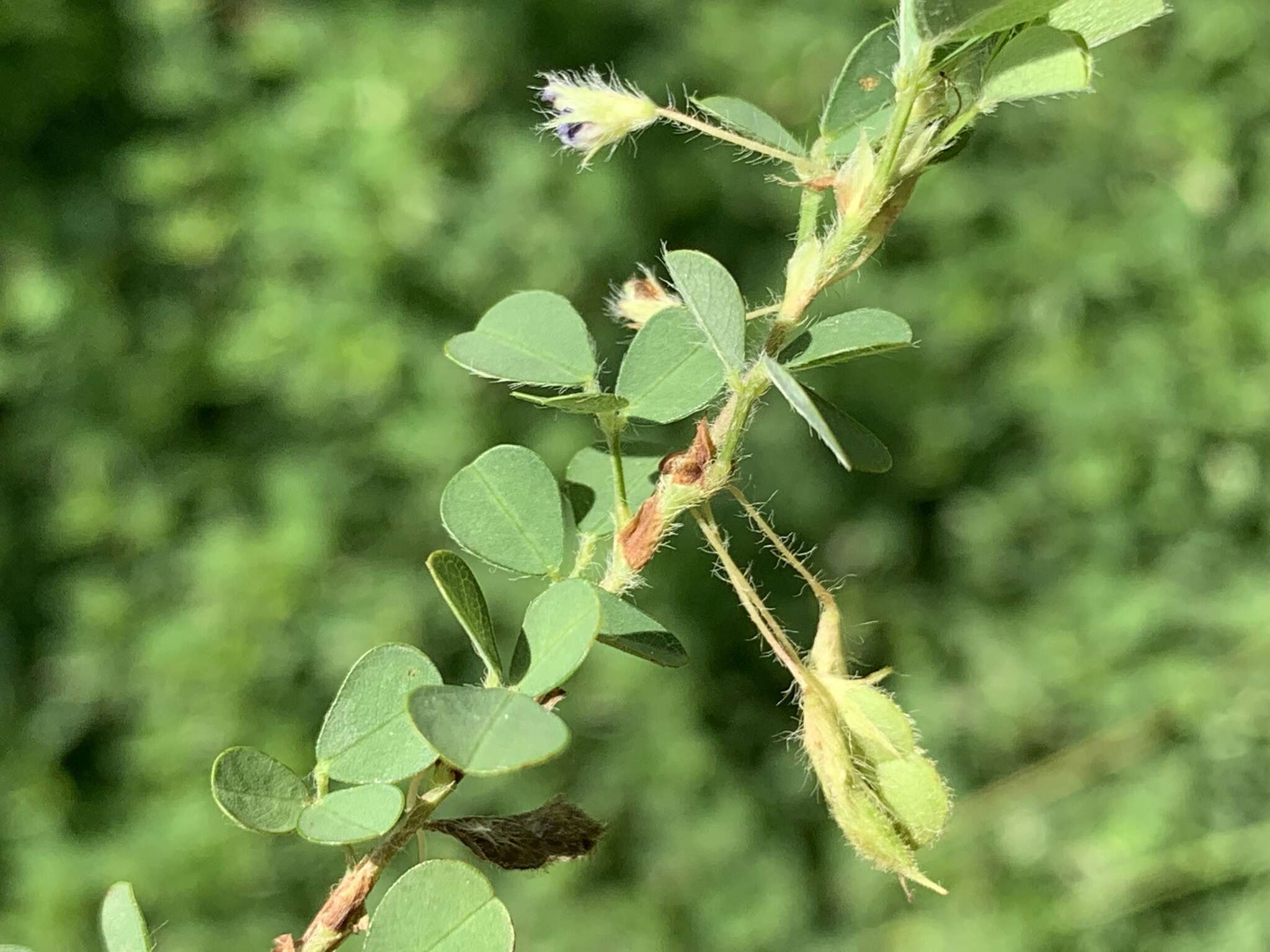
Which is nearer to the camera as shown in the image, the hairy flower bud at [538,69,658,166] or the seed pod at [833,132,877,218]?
the seed pod at [833,132,877,218]

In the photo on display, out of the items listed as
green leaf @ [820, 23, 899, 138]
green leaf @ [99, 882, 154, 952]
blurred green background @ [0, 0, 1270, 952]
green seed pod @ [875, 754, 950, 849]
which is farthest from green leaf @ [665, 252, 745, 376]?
blurred green background @ [0, 0, 1270, 952]

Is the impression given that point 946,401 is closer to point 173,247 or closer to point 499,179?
point 499,179

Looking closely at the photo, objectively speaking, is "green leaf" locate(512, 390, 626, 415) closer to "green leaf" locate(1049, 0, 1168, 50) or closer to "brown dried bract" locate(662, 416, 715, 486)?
"brown dried bract" locate(662, 416, 715, 486)

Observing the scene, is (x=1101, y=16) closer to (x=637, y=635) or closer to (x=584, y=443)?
(x=637, y=635)

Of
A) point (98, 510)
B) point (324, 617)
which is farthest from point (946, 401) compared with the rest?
point (98, 510)

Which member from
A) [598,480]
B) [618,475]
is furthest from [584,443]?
[618,475]
